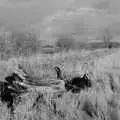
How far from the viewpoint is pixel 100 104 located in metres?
4.51

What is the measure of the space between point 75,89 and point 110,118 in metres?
1.24

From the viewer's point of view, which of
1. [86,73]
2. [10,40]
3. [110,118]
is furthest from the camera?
[10,40]

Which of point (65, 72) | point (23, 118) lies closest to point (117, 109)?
point (23, 118)

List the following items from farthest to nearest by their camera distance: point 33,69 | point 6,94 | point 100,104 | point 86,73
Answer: point 33,69, point 86,73, point 6,94, point 100,104

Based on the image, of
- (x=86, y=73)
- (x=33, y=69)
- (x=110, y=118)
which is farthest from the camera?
(x=33, y=69)

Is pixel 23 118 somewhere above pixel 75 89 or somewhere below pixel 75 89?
below

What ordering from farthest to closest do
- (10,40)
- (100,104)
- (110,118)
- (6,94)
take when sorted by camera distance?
(10,40)
(6,94)
(100,104)
(110,118)

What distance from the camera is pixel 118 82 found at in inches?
212

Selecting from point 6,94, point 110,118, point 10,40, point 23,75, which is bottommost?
point 110,118

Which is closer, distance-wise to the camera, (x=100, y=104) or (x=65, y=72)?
(x=100, y=104)

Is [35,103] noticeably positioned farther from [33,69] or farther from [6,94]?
[33,69]

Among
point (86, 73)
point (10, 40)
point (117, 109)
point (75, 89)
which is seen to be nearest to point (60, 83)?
point (75, 89)

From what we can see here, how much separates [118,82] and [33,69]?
6.39 feet

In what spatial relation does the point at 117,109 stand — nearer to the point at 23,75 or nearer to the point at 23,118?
the point at 23,118
